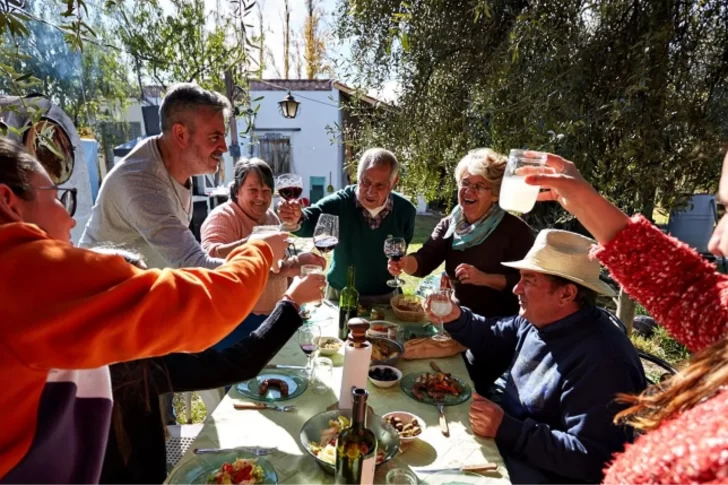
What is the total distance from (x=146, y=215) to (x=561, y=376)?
2.17 metres

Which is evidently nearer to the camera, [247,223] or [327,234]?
[327,234]

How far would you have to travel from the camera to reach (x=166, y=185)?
2.33 meters

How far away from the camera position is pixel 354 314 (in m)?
2.72

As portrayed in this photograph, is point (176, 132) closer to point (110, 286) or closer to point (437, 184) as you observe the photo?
point (110, 286)

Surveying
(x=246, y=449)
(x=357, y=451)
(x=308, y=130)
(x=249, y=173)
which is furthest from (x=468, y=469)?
(x=308, y=130)

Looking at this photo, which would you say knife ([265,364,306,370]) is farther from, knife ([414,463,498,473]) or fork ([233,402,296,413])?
knife ([414,463,498,473])

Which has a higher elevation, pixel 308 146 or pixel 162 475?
pixel 308 146

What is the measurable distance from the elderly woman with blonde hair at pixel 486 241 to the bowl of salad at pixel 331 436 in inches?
53.9

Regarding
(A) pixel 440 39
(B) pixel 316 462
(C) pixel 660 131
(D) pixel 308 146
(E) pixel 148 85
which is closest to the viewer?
(B) pixel 316 462

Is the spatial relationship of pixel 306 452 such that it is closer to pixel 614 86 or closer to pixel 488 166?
pixel 488 166

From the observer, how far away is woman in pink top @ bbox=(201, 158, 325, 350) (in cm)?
291

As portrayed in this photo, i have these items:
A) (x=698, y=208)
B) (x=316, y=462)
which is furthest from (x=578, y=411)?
(x=698, y=208)

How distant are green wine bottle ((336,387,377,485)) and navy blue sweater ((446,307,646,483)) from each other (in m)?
0.68

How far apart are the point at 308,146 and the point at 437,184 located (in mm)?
11734
